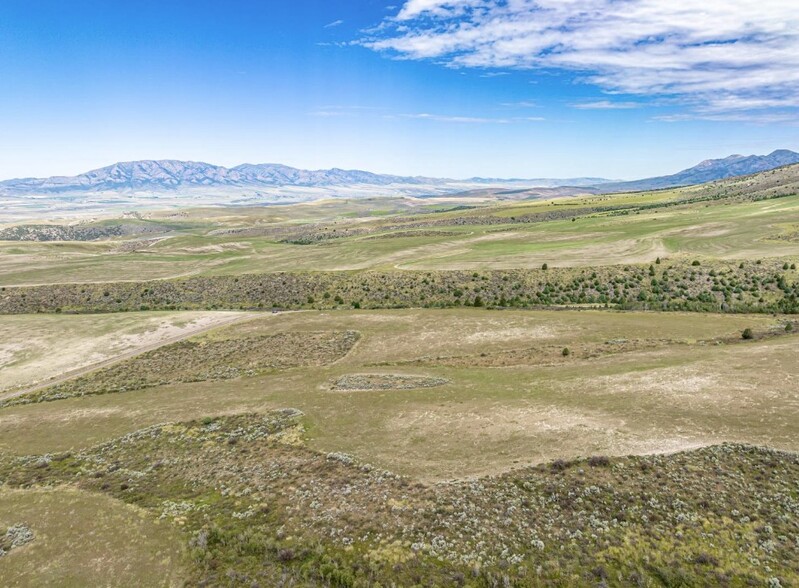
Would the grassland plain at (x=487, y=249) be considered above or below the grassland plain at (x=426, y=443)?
above

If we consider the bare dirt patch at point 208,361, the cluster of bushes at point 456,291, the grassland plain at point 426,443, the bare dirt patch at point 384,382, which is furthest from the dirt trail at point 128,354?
the bare dirt patch at point 384,382

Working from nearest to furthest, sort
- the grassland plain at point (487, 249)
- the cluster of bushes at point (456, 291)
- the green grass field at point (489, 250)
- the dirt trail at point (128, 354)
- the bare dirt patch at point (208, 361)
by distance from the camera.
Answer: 1. the bare dirt patch at point (208, 361)
2. the dirt trail at point (128, 354)
3. the cluster of bushes at point (456, 291)
4. the green grass field at point (489, 250)
5. the grassland plain at point (487, 249)

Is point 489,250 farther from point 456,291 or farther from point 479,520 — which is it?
point 479,520

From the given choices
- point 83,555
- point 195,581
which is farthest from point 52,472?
point 195,581

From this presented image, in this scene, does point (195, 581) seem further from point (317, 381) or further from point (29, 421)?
point (29, 421)

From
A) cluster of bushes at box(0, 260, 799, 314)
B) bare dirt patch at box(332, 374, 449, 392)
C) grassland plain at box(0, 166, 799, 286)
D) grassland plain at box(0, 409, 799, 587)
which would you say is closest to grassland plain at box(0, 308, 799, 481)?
bare dirt patch at box(332, 374, 449, 392)

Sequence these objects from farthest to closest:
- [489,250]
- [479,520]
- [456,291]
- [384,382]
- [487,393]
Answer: [489,250] < [456,291] < [384,382] < [487,393] < [479,520]

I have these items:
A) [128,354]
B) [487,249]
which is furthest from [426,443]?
[487,249]

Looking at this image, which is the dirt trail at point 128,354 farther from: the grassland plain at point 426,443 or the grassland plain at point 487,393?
the grassland plain at point 487,393

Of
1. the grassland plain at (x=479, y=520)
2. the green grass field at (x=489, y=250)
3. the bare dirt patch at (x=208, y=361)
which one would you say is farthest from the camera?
the green grass field at (x=489, y=250)
